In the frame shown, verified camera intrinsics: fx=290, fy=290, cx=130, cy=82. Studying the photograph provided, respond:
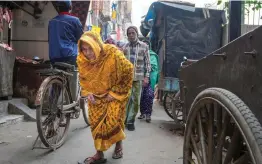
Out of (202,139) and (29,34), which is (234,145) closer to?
(202,139)

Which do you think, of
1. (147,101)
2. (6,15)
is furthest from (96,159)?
(6,15)

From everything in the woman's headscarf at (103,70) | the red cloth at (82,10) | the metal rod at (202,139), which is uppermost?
the red cloth at (82,10)

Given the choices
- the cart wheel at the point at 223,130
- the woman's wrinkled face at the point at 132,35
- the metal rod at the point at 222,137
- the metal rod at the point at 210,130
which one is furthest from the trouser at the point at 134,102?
the metal rod at the point at 222,137

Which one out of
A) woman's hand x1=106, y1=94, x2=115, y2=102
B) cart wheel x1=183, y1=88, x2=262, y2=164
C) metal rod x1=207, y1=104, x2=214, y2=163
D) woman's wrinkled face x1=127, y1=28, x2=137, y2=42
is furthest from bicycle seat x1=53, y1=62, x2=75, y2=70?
metal rod x1=207, y1=104, x2=214, y2=163

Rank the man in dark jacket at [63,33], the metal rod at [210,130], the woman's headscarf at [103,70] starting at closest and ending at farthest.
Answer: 1. the metal rod at [210,130]
2. the woman's headscarf at [103,70]
3. the man in dark jacket at [63,33]

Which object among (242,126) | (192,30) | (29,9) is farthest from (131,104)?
(242,126)

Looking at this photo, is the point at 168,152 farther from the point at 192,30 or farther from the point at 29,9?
the point at 29,9

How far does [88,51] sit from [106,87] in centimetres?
45

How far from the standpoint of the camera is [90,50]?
3105 millimetres

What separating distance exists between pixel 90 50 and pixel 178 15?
447 cm

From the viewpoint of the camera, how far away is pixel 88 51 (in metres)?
3.12

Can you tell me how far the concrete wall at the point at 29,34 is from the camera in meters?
6.97

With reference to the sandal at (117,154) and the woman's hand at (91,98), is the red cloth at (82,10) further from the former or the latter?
the sandal at (117,154)

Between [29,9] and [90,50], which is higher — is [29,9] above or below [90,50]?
above
